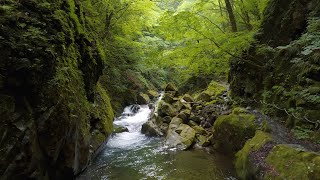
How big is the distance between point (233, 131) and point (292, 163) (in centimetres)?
386

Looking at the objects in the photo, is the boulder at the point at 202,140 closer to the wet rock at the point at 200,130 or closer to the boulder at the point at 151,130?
the wet rock at the point at 200,130

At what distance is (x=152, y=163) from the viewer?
873 centimetres

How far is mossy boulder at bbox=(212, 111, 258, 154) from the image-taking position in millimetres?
8562

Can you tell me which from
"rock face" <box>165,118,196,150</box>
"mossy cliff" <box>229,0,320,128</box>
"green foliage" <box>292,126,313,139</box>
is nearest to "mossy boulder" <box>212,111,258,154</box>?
"mossy cliff" <box>229,0,320,128</box>

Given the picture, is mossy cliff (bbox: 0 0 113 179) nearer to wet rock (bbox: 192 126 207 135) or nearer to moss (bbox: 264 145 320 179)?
moss (bbox: 264 145 320 179)

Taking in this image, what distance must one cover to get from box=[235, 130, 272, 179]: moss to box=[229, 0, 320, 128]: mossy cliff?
3.06 ft

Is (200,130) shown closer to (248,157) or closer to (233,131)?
(233,131)

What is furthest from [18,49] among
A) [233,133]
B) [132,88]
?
[132,88]

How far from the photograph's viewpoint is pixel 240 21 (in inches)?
512

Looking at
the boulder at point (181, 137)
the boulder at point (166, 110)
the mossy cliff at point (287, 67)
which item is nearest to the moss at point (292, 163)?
the mossy cliff at point (287, 67)

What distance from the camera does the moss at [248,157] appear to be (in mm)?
6392

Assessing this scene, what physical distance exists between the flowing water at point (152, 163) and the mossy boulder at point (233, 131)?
495 mm

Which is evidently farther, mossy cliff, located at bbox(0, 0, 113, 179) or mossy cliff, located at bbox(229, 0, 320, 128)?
mossy cliff, located at bbox(229, 0, 320, 128)

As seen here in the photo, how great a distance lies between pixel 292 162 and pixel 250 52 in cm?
634
